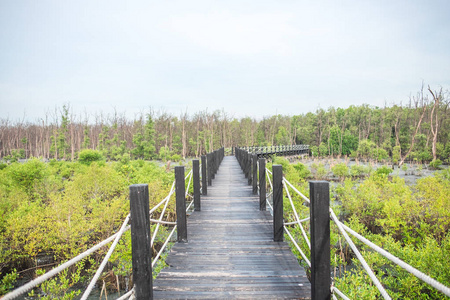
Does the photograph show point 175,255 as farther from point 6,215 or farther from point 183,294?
point 6,215

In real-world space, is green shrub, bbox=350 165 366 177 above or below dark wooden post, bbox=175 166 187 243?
below

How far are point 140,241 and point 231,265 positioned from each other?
1.53 metres

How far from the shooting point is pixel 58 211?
7.27m

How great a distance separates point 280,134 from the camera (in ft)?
195

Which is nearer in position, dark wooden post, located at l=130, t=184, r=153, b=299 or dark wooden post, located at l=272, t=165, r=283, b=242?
dark wooden post, located at l=130, t=184, r=153, b=299

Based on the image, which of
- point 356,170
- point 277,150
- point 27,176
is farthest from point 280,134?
point 27,176

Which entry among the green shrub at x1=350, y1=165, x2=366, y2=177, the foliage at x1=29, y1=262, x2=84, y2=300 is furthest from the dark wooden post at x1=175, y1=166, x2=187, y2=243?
the green shrub at x1=350, y1=165, x2=366, y2=177

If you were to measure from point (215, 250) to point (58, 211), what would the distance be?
18.6 ft

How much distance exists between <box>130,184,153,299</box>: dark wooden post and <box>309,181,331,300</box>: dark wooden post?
1645mm

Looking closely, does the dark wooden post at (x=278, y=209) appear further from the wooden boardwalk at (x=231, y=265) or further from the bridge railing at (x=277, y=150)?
the bridge railing at (x=277, y=150)

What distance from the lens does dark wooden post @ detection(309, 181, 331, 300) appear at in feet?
7.95

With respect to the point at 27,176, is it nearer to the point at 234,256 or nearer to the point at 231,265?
the point at 234,256

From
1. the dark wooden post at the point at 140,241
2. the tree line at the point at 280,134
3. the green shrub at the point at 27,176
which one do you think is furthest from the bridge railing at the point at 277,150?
the dark wooden post at the point at 140,241

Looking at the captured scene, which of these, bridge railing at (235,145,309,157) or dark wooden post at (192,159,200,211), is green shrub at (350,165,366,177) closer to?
bridge railing at (235,145,309,157)
